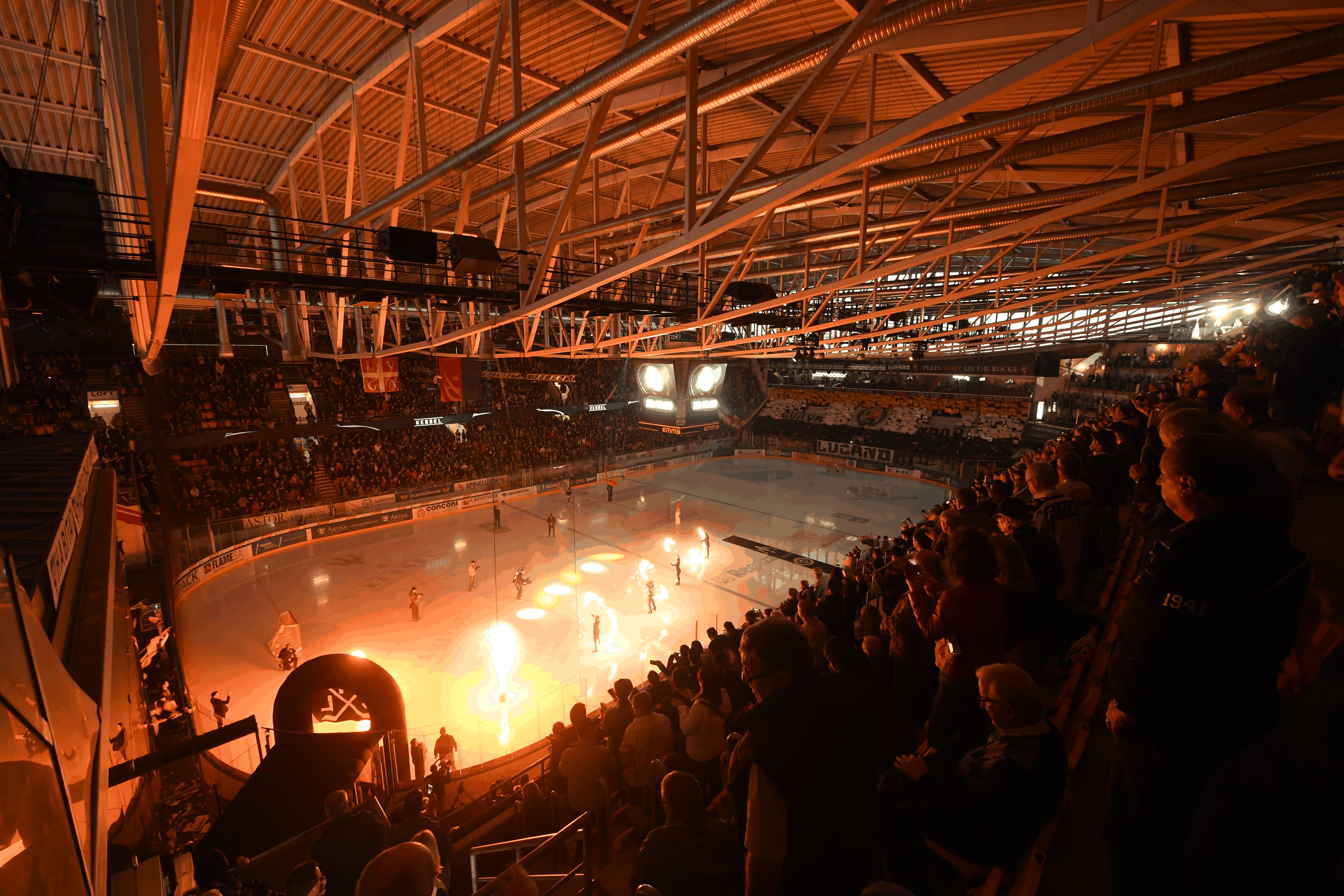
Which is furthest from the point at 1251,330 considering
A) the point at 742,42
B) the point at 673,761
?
the point at 673,761

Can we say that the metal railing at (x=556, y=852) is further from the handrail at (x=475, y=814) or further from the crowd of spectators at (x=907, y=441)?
the crowd of spectators at (x=907, y=441)

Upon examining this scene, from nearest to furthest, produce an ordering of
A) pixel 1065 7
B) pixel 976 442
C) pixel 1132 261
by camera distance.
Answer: pixel 1065 7 < pixel 1132 261 < pixel 976 442

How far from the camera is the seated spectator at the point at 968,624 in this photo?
8.52 feet

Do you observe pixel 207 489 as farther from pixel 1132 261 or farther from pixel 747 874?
pixel 1132 261

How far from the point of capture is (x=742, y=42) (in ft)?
21.4

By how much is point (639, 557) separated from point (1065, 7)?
15.8 metres

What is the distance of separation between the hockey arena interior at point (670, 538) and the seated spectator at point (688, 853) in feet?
0.05

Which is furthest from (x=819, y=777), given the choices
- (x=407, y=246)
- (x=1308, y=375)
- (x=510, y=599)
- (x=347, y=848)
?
(x=510, y=599)

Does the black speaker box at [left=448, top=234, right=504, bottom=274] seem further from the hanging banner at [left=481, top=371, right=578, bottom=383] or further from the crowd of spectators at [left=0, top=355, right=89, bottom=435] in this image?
the hanging banner at [left=481, top=371, right=578, bottom=383]

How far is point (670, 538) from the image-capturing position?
65.3ft

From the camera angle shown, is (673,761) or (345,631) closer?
(673,761)

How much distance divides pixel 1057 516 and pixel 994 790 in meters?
2.61

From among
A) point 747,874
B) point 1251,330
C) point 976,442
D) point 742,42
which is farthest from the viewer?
point 976,442

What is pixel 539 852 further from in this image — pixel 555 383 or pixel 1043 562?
pixel 555 383
